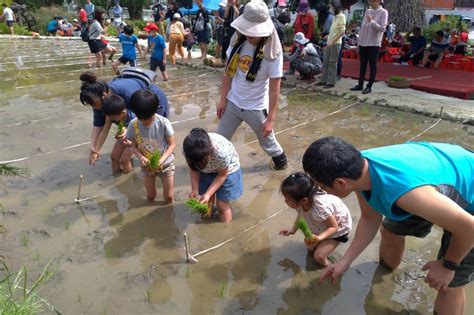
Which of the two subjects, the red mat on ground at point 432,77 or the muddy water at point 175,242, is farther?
the red mat on ground at point 432,77

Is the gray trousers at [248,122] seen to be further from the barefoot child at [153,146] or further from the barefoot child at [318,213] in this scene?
the barefoot child at [318,213]

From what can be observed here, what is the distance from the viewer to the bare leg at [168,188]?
3.66 metres

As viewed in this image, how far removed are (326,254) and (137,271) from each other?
4.29 ft

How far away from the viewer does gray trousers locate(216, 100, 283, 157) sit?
4.05 metres

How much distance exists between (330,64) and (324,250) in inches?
226

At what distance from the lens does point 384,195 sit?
1.87 meters

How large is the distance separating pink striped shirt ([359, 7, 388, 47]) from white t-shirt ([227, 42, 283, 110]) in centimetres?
390

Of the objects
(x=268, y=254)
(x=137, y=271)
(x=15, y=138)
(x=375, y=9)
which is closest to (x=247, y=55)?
(x=268, y=254)

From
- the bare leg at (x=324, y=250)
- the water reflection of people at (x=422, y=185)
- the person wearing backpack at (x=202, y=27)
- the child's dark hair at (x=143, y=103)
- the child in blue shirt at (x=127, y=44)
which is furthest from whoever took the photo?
the person wearing backpack at (x=202, y=27)

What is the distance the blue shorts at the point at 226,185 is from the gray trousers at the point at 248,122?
0.82 metres

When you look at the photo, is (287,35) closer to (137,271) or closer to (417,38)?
(417,38)

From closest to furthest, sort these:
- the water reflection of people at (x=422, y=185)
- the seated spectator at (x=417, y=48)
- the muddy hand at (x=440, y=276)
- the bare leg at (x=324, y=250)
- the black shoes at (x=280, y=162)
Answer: the water reflection of people at (x=422, y=185) < the muddy hand at (x=440, y=276) < the bare leg at (x=324, y=250) < the black shoes at (x=280, y=162) < the seated spectator at (x=417, y=48)

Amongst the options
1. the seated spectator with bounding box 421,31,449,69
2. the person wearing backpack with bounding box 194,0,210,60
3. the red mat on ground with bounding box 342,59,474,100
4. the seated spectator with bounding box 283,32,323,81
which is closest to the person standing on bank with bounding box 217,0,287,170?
the seated spectator with bounding box 283,32,323,81

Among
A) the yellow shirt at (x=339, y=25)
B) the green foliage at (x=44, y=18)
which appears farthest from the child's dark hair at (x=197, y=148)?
the green foliage at (x=44, y=18)
